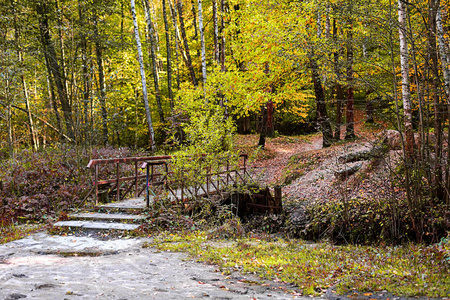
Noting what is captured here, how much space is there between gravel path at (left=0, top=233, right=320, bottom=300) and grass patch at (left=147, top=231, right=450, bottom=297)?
399 mm

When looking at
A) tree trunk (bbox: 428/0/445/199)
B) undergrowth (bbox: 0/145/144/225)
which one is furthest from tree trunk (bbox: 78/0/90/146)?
tree trunk (bbox: 428/0/445/199)

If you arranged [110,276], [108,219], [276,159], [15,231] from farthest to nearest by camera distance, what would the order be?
[276,159]
[108,219]
[15,231]
[110,276]

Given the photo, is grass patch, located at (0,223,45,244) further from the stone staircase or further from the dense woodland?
the dense woodland

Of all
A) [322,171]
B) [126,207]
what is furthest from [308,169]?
[126,207]

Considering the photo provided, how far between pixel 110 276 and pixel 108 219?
3.83 meters

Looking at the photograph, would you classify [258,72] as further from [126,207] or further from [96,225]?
[96,225]

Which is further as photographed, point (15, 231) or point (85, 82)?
point (85, 82)

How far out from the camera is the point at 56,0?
15.9 meters

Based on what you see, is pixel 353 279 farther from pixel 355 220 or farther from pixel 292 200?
pixel 292 200

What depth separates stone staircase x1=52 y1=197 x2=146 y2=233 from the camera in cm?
809

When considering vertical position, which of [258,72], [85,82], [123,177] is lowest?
[123,177]

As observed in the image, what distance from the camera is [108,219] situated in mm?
8625

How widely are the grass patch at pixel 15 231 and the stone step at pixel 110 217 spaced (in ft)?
2.96

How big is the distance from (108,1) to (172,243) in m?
15.3
